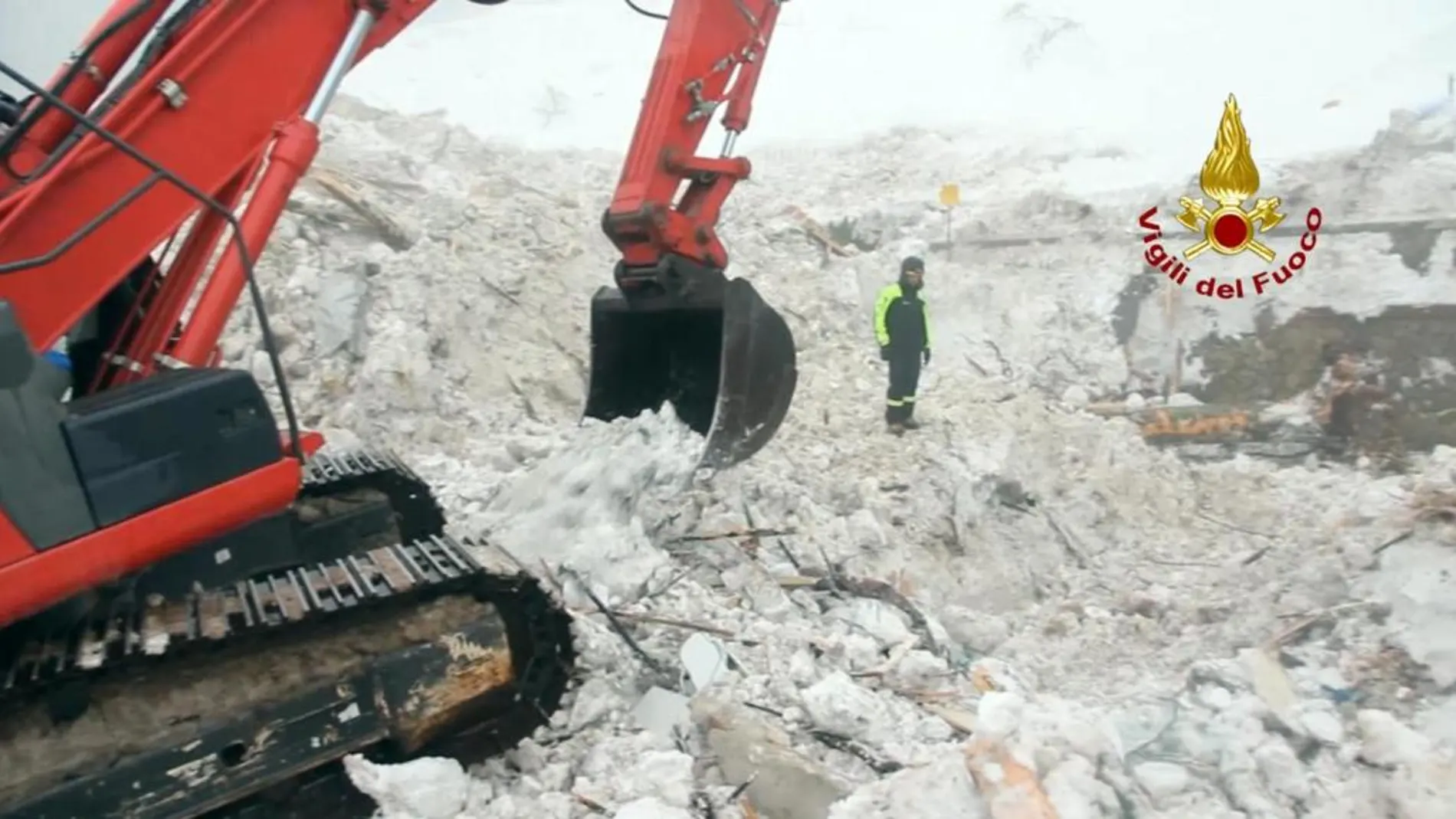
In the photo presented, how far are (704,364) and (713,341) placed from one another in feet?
0.38

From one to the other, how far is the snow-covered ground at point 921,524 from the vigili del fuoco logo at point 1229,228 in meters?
0.34

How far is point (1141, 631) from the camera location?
488 centimetres

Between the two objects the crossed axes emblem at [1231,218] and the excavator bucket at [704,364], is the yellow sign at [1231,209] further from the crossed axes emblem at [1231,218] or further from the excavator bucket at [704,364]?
the excavator bucket at [704,364]

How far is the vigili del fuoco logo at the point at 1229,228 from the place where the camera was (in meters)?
9.38

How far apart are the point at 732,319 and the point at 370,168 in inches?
323

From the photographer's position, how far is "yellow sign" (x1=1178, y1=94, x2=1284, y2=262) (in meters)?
9.70

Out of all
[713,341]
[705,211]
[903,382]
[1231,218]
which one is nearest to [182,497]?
[705,211]

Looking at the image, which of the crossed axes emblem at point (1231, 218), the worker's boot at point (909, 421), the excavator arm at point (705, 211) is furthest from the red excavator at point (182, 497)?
the crossed axes emblem at point (1231, 218)

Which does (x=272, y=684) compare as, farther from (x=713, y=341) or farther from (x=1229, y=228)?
(x=1229, y=228)

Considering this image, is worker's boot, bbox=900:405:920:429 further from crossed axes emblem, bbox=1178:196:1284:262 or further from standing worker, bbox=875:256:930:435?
crossed axes emblem, bbox=1178:196:1284:262

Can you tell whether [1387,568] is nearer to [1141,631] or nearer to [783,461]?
[1141,631]

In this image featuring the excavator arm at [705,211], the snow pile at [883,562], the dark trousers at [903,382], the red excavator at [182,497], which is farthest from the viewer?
the dark trousers at [903,382]

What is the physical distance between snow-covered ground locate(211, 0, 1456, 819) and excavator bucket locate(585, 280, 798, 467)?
5.8 inches

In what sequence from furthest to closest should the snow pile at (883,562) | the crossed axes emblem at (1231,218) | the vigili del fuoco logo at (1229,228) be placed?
the crossed axes emblem at (1231,218) → the vigili del fuoco logo at (1229,228) → the snow pile at (883,562)
